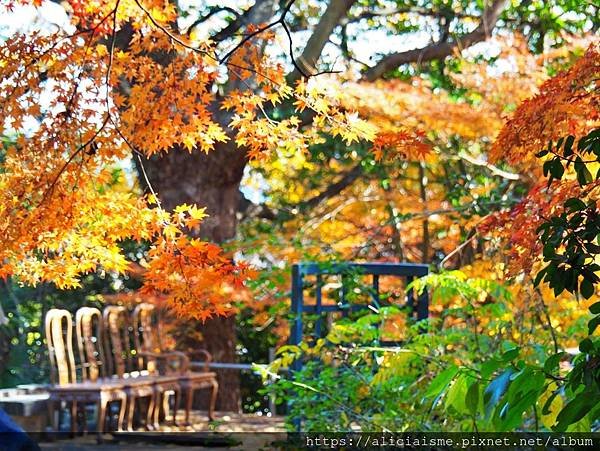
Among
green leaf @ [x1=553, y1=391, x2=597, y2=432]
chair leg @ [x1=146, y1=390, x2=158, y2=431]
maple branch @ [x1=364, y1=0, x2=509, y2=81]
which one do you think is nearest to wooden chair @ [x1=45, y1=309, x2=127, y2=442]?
chair leg @ [x1=146, y1=390, x2=158, y2=431]

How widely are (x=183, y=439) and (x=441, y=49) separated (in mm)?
3626

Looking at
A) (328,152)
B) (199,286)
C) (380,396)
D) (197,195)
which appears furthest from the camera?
(328,152)

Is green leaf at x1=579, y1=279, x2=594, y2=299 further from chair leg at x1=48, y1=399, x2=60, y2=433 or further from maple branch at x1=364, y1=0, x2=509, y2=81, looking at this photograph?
maple branch at x1=364, y1=0, x2=509, y2=81

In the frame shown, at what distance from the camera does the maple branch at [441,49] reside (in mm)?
7617

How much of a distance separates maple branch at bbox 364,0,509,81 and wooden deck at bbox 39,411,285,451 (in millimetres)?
2790

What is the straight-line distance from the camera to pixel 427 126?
7.20 m

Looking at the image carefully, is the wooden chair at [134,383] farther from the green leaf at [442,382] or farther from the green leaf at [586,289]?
the green leaf at [586,289]

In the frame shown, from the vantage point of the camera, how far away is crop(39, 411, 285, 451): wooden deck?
5.68 m

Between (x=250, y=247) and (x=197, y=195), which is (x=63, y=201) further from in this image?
(x=197, y=195)

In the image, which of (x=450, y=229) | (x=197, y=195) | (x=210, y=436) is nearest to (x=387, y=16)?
(x=450, y=229)

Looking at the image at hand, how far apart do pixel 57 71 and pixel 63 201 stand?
0.45 m

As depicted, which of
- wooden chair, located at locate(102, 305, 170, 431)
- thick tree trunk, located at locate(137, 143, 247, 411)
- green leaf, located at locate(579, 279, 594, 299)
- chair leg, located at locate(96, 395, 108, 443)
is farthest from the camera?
thick tree trunk, located at locate(137, 143, 247, 411)

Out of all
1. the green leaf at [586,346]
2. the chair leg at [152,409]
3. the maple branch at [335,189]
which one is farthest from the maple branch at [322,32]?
the green leaf at [586,346]

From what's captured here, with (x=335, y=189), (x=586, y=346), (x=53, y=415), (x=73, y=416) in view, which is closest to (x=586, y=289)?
(x=586, y=346)
